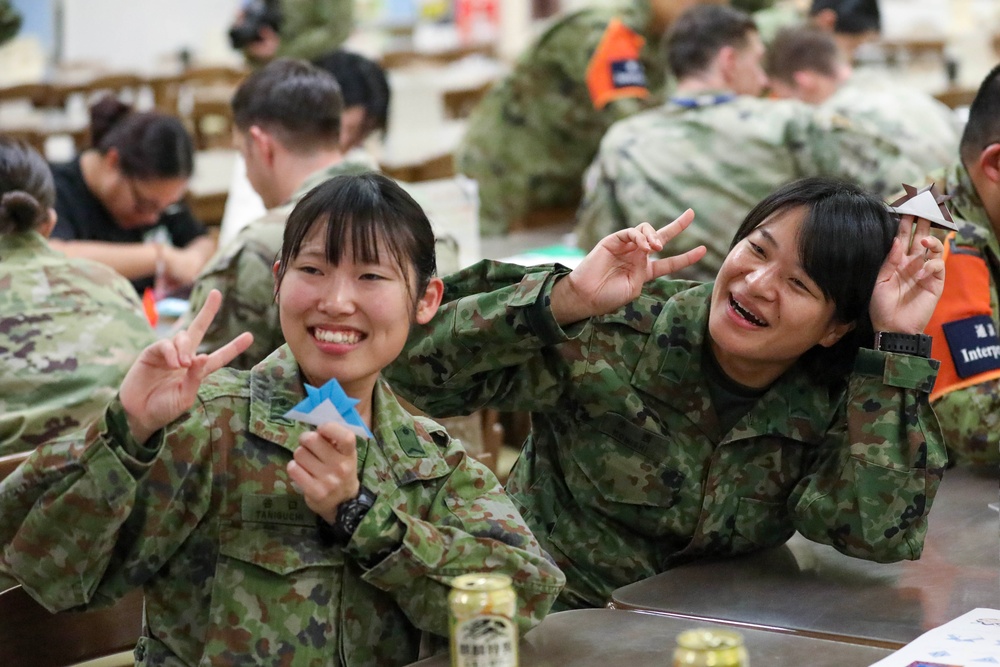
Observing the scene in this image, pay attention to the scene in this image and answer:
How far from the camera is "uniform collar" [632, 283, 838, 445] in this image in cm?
199

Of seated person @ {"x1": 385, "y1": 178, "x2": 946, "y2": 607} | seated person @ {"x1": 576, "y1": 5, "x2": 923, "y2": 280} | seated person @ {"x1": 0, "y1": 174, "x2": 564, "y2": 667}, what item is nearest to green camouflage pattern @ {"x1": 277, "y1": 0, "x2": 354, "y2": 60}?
seated person @ {"x1": 576, "y1": 5, "x2": 923, "y2": 280}

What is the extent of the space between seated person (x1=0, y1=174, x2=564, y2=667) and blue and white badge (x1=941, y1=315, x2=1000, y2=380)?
3.34 feet

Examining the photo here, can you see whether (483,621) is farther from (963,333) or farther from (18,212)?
(18,212)

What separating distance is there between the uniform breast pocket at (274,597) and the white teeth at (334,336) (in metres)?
0.22

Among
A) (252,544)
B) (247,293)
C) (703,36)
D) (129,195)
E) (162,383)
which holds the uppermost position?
(703,36)

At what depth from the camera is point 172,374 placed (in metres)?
1.47

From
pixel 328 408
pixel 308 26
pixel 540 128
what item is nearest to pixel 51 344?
pixel 328 408

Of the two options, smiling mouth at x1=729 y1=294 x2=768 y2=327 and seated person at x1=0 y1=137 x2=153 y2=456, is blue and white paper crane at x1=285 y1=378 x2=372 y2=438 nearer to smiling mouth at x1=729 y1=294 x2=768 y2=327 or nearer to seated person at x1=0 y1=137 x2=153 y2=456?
smiling mouth at x1=729 y1=294 x2=768 y2=327

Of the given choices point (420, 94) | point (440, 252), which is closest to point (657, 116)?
point (440, 252)

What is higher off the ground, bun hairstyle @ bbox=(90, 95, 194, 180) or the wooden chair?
bun hairstyle @ bbox=(90, 95, 194, 180)

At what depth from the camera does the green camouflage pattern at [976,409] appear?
89.8 inches

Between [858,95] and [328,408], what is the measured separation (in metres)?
3.66

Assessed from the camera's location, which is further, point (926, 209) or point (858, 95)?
point (858, 95)

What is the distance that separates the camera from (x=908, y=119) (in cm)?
450
